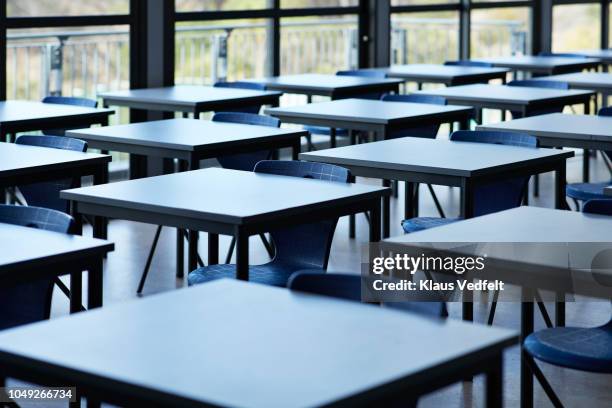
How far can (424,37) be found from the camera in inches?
441

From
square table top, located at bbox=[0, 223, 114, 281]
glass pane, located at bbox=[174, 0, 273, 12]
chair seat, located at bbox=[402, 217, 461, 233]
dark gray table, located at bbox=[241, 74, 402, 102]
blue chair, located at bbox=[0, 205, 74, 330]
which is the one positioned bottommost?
blue chair, located at bbox=[0, 205, 74, 330]

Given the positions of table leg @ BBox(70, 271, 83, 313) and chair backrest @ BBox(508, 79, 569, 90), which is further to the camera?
chair backrest @ BBox(508, 79, 569, 90)

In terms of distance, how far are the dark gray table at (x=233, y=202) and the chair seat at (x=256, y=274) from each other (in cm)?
24

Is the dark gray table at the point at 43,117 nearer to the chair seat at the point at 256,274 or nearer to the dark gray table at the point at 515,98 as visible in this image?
the chair seat at the point at 256,274

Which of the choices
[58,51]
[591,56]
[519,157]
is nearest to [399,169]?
[519,157]

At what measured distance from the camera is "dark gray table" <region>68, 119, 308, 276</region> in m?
5.43

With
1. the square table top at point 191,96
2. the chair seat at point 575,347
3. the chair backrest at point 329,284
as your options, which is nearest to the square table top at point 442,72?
the square table top at point 191,96

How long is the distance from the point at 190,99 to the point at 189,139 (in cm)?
169

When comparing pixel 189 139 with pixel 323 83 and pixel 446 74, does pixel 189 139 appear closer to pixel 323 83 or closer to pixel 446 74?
pixel 323 83

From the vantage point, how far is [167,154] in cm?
549

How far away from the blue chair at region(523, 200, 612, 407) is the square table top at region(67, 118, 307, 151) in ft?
7.76

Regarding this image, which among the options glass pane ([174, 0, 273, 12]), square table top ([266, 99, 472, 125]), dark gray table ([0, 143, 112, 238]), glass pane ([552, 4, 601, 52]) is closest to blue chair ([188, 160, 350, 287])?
dark gray table ([0, 143, 112, 238])

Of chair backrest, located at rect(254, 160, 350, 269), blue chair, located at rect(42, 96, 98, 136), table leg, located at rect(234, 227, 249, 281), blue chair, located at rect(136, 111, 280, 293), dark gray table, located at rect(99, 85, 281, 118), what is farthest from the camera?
dark gray table, located at rect(99, 85, 281, 118)

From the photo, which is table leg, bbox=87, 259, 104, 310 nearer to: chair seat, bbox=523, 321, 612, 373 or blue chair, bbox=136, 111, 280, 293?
chair seat, bbox=523, 321, 612, 373
